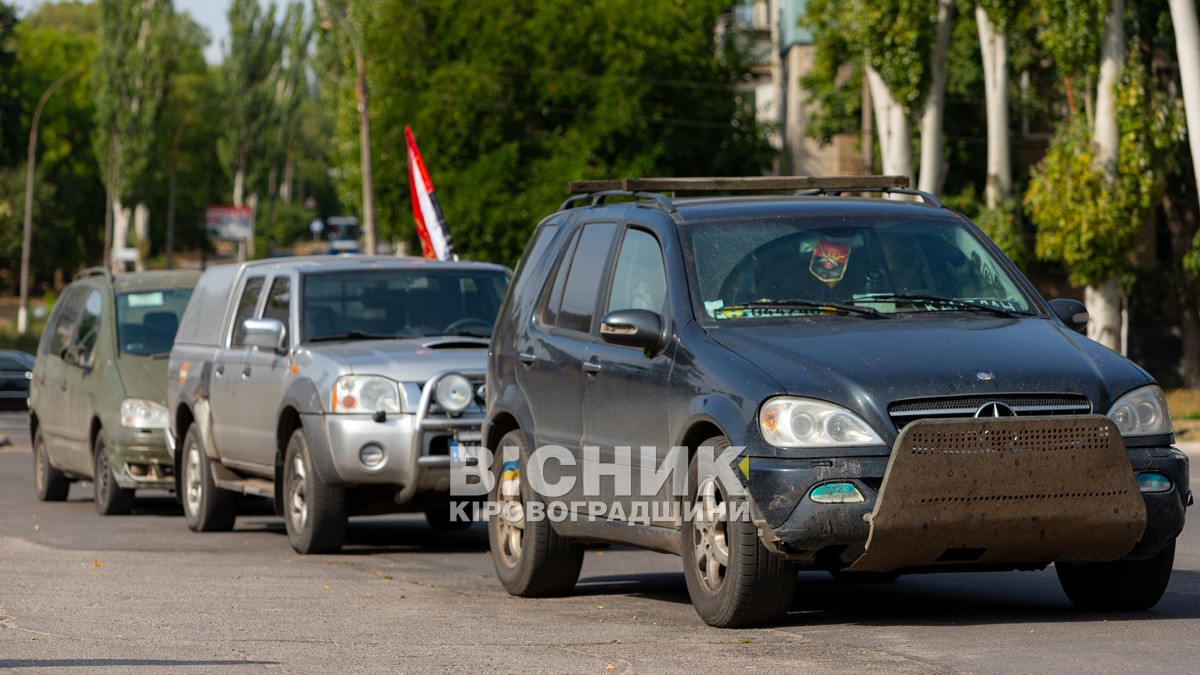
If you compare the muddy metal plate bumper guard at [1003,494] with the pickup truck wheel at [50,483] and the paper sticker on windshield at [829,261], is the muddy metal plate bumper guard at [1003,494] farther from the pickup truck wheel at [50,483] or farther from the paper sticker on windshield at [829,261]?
the pickup truck wheel at [50,483]

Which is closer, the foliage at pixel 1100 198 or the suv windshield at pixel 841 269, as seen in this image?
the suv windshield at pixel 841 269

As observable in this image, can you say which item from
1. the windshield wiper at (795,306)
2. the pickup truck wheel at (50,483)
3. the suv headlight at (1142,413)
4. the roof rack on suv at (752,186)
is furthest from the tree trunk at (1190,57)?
the suv headlight at (1142,413)

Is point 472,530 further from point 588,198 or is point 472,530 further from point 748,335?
point 748,335

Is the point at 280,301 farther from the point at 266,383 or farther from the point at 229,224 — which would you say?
the point at 229,224

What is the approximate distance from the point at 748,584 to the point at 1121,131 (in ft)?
83.4

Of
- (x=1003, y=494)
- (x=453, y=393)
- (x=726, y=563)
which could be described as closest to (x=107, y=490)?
(x=453, y=393)

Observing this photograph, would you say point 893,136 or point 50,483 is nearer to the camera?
point 50,483

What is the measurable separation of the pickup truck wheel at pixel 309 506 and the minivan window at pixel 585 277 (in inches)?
124

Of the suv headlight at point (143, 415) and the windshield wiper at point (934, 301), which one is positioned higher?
the windshield wiper at point (934, 301)

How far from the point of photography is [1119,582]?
8391 mm

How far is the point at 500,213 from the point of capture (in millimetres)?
48844

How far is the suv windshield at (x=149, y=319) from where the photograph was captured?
17.0m

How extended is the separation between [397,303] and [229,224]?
9042cm

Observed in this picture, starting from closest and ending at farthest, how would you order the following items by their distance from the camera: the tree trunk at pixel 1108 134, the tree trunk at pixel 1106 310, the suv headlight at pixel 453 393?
the suv headlight at pixel 453 393 → the tree trunk at pixel 1108 134 → the tree trunk at pixel 1106 310
